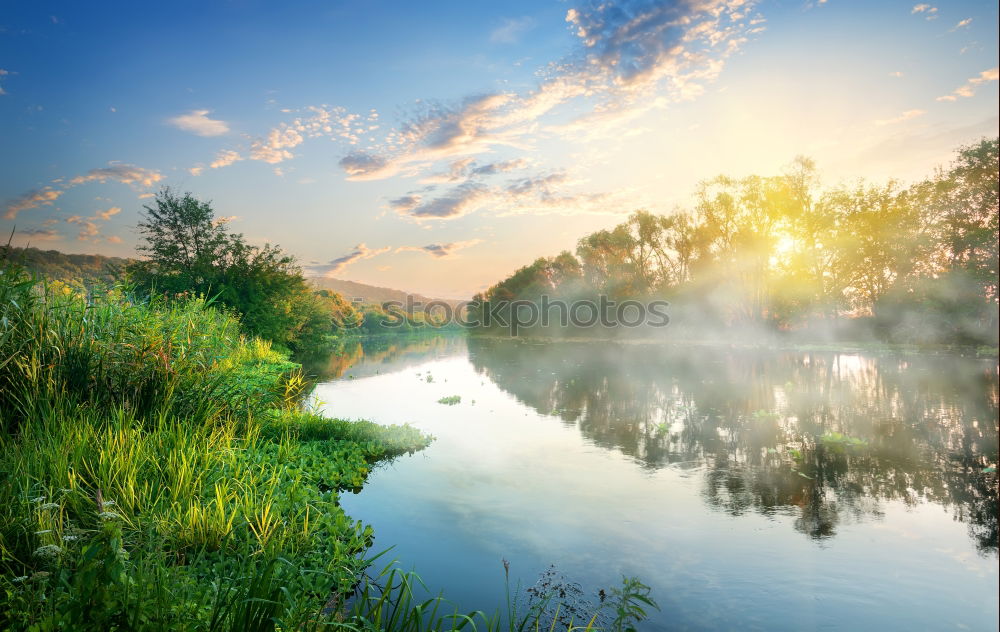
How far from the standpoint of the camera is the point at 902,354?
2986 cm

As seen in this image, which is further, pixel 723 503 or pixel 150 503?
pixel 723 503

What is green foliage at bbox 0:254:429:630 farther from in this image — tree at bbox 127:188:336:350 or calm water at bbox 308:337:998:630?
tree at bbox 127:188:336:350

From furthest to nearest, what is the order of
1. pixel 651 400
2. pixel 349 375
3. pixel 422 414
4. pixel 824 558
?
pixel 349 375 → pixel 651 400 → pixel 422 414 → pixel 824 558

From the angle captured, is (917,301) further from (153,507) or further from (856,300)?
(153,507)

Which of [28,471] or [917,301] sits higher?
A: [917,301]

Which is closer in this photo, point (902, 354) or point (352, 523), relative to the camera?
point (352, 523)

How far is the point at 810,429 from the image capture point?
11672mm

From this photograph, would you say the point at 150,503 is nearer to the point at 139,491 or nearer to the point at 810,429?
the point at 139,491

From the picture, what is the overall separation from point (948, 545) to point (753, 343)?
4125 cm

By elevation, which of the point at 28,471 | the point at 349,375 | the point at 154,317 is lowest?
the point at 349,375

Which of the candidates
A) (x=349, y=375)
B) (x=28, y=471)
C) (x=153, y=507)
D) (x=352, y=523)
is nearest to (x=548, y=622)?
(x=352, y=523)

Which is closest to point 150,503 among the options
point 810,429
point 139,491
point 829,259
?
point 139,491

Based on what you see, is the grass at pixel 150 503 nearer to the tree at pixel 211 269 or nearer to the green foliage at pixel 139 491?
the green foliage at pixel 139 491

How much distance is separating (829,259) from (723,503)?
151ft
